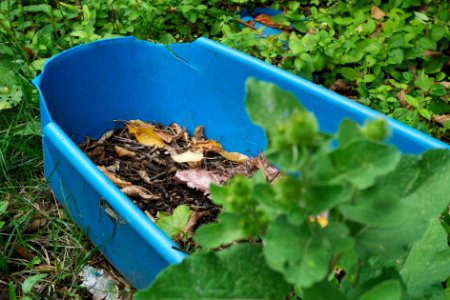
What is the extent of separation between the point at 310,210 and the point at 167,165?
126 cm

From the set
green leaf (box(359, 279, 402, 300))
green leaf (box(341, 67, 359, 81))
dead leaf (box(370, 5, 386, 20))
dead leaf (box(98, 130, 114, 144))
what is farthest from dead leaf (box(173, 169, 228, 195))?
green leaf (box(359, 279, 402, 300))

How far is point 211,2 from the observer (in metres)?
2.40

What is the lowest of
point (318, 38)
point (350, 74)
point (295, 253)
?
point (350, 74)

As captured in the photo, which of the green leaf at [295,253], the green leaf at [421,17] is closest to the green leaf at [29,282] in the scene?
the green leaf at [295,253]

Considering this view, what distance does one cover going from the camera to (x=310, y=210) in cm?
67

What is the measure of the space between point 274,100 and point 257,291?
0.25 m

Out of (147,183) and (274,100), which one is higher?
(274,100)

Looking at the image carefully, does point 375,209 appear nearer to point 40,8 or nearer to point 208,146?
point 208,146

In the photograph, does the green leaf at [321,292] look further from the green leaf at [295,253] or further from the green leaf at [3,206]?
the green leaf at [3,206]

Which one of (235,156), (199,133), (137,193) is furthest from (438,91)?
(137,193)

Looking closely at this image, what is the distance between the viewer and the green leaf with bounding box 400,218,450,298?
3.12 feet

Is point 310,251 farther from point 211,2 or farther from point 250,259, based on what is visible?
point 211,2

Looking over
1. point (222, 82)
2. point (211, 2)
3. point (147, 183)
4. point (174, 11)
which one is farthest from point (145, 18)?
point (147, 183)

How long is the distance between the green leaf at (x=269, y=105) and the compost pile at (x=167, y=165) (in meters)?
0.95
